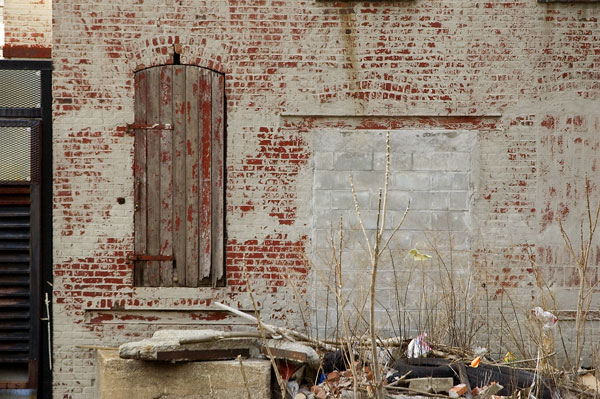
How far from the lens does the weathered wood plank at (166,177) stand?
8.32 meters

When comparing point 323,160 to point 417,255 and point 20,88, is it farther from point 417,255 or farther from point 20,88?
point 20,88

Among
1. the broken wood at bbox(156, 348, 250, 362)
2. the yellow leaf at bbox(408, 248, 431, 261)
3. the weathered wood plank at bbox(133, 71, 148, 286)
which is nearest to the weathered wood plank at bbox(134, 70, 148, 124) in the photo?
the weathered wood plank at bbox(133, 71, 148, 286)

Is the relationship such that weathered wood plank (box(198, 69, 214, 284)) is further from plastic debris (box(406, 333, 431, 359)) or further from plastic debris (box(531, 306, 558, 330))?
plastic debris (box(531, 306, 558, 330))

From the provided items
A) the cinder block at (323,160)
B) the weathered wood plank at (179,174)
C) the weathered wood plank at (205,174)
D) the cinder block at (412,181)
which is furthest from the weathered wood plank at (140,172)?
the cinder block at (412,181)

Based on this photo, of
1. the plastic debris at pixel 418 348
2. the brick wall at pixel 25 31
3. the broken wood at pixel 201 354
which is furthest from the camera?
the brick wall at pixel 25 31

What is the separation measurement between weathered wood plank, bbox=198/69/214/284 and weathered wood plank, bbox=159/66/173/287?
317 millimetres

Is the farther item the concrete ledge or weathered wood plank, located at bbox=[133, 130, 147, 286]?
weathered wood plank, located at bbox=[133, 130, 147, 286]

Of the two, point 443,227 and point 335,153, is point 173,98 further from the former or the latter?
point 443,227

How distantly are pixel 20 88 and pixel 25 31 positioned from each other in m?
1.11

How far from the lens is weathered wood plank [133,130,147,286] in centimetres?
834

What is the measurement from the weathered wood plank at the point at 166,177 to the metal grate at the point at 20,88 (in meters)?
1.32

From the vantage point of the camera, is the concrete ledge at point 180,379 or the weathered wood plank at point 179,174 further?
the weathered wood plank at point 179,174

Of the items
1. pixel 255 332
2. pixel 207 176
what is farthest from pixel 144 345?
pixel 207 176

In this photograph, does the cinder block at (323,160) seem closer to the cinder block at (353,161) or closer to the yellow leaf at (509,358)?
the cinder block at (353,161)
